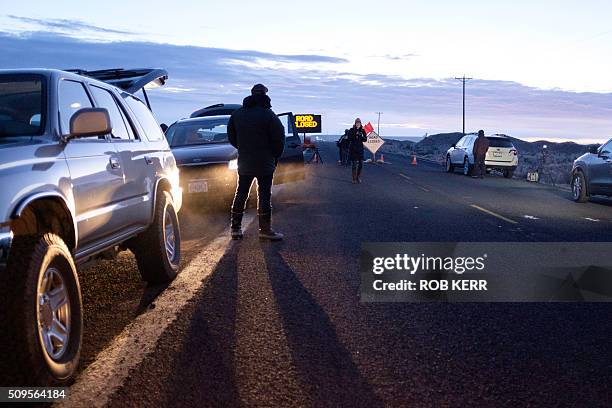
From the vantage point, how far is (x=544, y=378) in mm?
4223

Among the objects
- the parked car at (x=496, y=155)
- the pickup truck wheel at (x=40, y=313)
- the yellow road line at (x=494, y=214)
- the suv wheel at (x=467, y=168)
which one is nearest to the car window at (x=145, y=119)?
the pickup truck wheel at (x=40, y=313)

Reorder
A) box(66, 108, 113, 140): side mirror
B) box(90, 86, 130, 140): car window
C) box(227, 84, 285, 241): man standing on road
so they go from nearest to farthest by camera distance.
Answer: box(66, 108, 113, 140): side mirror < box(90, 86, 130, 140): car window < box(227, 84, 285, 241): man standing on road

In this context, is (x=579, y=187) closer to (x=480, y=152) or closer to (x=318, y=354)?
(x=480, y=152)

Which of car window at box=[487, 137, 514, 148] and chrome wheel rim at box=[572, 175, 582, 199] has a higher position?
car window at box=[487, 137, 514, 148]

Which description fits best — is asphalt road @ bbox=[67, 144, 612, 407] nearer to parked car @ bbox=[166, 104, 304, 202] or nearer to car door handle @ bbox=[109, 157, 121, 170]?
car door handle @ bbox=[109, 157, 121, 170]

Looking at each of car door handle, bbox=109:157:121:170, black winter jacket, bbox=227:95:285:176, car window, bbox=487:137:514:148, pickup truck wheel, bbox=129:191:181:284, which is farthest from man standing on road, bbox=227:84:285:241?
car window, bbox=487:137:514:148

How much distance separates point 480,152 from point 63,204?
26.4 m

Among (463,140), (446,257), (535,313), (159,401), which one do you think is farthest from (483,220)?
(463,140)

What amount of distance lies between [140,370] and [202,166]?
9180mm

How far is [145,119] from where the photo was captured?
7578 mm

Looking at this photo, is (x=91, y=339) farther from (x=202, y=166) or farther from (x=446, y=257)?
(x=202, y=166)

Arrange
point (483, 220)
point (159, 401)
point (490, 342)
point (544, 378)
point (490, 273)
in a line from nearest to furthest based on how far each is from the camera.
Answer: point (159, 401)
point (544, 378)
point (490, 342)
point (490, 273)
point (483, 220)

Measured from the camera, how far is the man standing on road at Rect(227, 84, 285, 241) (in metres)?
9.94

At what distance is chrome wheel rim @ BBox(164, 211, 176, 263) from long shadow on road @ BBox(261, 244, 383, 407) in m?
1.16
